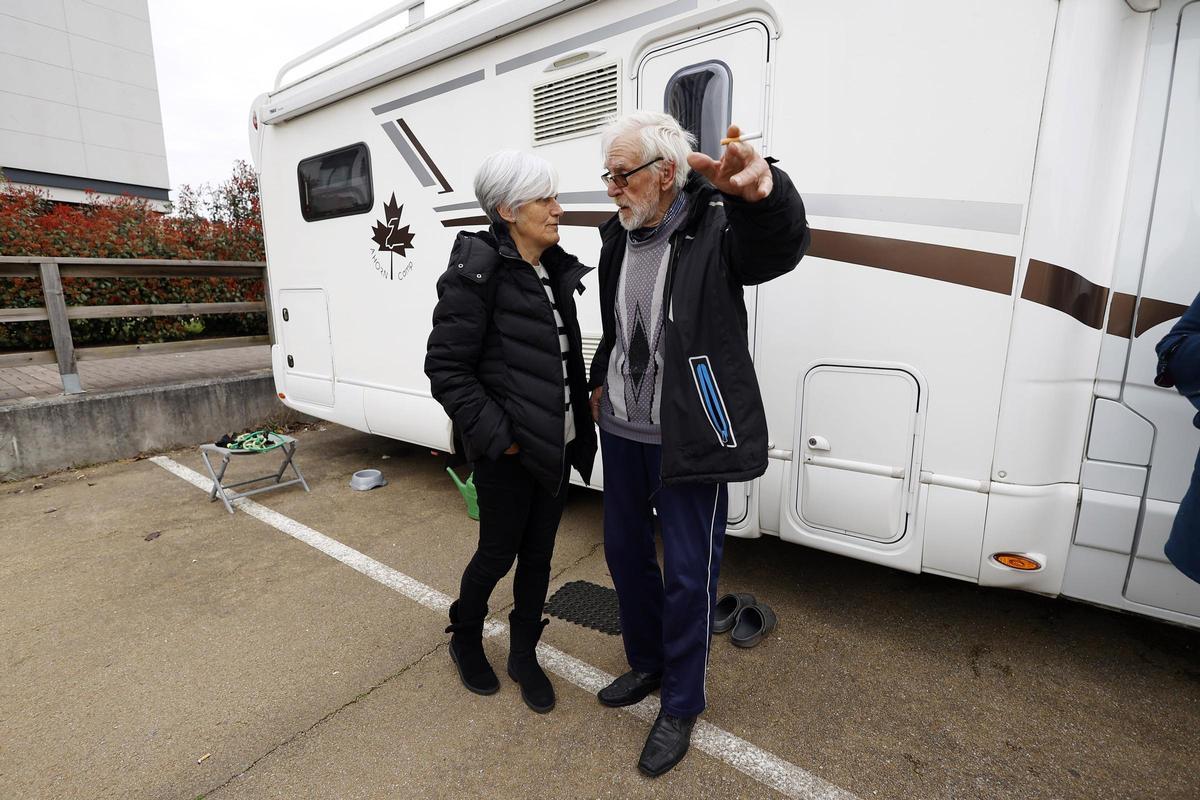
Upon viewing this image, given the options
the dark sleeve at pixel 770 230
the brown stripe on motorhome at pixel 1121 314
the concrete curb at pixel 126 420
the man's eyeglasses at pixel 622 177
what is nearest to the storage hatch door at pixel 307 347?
the concrete curb at pixel 126 420

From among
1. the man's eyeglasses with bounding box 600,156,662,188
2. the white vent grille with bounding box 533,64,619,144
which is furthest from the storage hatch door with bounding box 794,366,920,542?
the white vent grille with bounding box 533,64,619,144

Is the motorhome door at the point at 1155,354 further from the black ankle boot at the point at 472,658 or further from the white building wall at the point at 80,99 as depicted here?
the white building wall at the point at 80,99

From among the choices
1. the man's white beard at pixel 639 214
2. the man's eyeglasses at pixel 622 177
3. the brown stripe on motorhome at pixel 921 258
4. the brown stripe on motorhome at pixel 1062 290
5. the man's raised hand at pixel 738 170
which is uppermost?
the man's eyeglasses at pixel 622 177

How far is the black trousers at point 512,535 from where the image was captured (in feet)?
6.74

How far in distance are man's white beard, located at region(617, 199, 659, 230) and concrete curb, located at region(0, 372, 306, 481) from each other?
5.32 metres

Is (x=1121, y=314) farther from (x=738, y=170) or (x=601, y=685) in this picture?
(x=601, y=685)

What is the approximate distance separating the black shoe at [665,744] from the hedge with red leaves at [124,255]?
6.62 metres

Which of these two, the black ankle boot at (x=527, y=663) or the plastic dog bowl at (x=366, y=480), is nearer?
the black ankle boot at (x=527, y=663)

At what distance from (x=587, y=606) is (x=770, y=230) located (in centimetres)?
201

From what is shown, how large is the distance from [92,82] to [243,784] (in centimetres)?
2241

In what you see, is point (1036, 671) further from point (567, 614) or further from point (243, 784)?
point (243, 784)

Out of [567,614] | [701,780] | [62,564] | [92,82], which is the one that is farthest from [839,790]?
[92,82]

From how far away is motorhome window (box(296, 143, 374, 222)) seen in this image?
13.4 ft

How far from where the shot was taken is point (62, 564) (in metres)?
3.48
